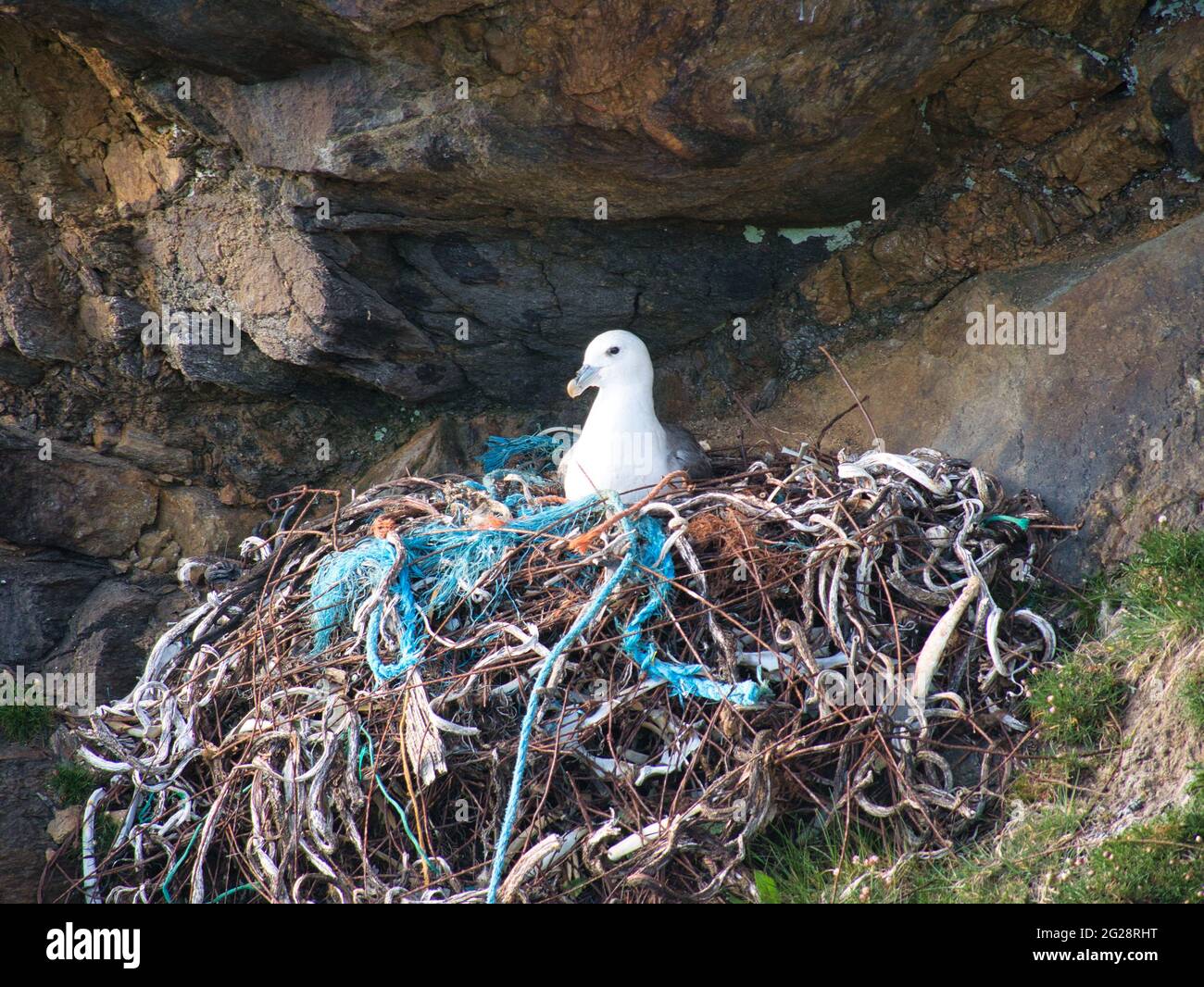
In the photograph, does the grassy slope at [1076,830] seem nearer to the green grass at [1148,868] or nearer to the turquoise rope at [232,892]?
the green grass at [1148,868]

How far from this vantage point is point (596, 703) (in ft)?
12.6

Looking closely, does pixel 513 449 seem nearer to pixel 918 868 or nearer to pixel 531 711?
pixel 531 711

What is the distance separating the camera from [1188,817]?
3156 millimetres

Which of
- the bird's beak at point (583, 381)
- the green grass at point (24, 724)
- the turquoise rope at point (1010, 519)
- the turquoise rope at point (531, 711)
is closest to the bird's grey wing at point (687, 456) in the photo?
the bird's beak at point (583, 381)

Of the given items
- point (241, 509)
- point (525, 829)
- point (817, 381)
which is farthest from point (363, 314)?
point (525, 829)

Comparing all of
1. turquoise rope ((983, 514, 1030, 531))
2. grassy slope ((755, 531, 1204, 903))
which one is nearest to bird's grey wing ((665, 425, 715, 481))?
turquoise rope ((983, 514, 1030, 531))

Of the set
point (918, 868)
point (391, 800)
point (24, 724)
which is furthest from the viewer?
point (24, 724)

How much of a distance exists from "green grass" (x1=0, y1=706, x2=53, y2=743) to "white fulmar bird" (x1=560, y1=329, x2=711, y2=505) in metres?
2.55

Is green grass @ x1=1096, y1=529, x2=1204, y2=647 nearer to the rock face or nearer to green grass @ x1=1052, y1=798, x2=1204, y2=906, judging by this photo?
the rock face

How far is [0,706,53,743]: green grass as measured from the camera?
16.0ft

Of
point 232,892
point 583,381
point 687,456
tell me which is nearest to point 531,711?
point 232,892

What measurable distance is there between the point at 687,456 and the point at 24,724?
10.4 ft

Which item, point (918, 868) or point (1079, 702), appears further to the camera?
point (1079, 702)

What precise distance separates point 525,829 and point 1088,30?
3679 mm
